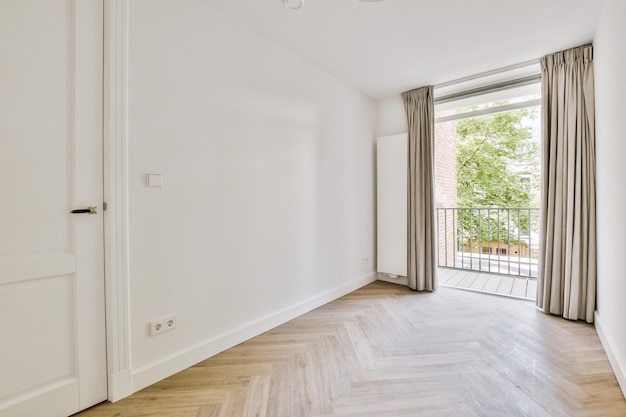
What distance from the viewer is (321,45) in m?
2.56

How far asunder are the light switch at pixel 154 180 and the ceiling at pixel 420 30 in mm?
1289

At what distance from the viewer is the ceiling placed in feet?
6.71

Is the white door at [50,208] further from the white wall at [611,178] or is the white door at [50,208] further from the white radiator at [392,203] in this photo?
the white radiator at [392,203]

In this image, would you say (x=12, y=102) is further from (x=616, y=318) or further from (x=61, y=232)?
(x=616, y=318)

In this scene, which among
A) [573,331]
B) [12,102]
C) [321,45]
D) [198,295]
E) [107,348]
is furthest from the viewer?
[321,45]

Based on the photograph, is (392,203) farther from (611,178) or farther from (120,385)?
(120,385)

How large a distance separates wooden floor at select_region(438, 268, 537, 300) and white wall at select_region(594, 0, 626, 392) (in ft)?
3.42

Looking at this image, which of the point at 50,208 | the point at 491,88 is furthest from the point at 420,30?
the point at 50,208

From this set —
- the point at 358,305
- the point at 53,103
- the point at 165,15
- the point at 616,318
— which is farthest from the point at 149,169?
the point at 616,318

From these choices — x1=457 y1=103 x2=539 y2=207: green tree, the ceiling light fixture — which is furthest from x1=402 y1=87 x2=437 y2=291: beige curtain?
x1=457 y1=103 x2=539 y2=207: green tree

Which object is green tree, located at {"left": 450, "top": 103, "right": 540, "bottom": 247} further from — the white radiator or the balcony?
the white radiator

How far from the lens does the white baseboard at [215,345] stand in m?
1.69

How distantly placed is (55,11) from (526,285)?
4970 mm

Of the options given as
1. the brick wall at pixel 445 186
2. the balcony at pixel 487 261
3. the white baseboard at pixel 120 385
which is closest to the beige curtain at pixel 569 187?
the balcony at pixel 487 261
